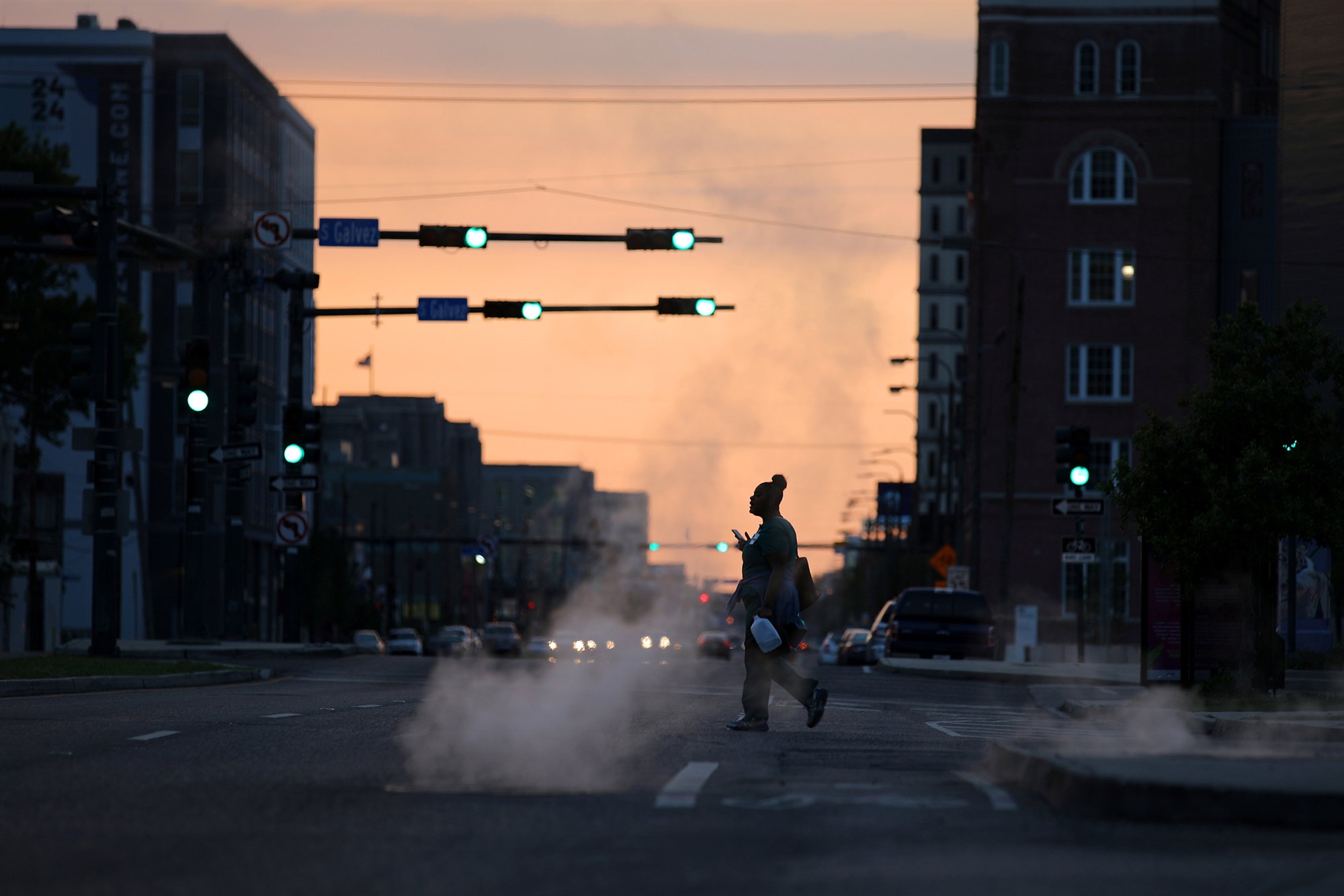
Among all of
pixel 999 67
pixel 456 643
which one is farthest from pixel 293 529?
pixel 456 643

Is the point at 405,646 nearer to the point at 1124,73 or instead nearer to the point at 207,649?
the point at 1124,73

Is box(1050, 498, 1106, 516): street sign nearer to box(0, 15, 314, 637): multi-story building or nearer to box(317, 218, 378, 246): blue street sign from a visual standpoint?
box(317, 218, 378, 246): blue street sign

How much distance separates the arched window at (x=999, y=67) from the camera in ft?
214

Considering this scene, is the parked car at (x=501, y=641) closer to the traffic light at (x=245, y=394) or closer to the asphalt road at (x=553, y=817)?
the traffic light at (x=245, y=394)

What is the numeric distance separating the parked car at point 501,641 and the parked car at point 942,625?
123 ft

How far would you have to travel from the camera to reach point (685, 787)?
949 centimetres

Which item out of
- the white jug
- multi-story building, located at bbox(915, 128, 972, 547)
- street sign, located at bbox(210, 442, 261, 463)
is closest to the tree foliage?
the white jug

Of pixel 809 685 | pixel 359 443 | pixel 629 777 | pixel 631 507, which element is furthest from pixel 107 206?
pixel 359 443

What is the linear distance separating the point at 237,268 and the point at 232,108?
174 ft

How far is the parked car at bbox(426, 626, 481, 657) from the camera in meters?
77.4

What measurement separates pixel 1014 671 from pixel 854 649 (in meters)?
21.2

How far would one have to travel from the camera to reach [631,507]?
8469 centimetres

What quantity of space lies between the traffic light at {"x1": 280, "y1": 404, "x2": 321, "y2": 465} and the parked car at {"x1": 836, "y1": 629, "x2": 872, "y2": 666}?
66.2ft

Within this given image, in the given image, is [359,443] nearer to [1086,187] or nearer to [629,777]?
[1086,187]
